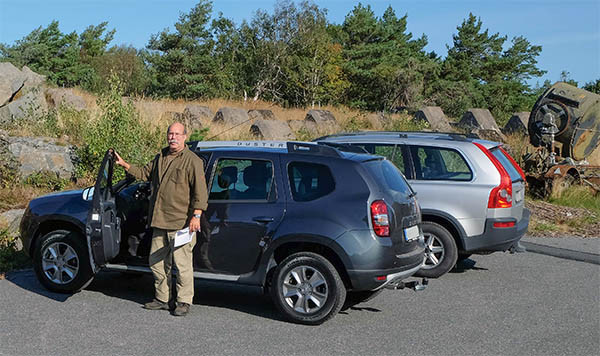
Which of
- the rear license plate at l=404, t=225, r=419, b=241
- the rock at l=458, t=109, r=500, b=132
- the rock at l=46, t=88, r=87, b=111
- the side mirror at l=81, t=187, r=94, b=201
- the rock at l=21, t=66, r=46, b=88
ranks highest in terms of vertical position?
the rock at l=21, t=66, r=46, b=88

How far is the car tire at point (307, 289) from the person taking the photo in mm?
6359

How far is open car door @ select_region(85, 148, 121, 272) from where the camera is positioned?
6.67 meters

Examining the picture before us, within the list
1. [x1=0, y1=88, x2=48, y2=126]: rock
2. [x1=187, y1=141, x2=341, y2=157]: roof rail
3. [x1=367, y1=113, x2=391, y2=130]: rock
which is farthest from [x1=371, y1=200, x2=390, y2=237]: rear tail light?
[x1=367, y1=113, x2=391, y2=130]: rock

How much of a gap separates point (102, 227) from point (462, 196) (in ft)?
14.4

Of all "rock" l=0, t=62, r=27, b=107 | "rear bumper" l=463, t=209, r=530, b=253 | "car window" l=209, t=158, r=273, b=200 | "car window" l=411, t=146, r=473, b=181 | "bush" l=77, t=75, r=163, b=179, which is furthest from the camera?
"rock" l=0, t=62, r=27, b=107

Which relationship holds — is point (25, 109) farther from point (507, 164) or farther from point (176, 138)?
point (507, 164)

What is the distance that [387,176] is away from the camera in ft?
22.4

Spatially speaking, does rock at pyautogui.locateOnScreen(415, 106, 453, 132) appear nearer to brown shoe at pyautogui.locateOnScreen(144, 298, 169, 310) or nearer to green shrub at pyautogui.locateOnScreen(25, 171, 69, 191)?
green shrub at pyautogui.locateOnScreen(25, 171, 69, 191)

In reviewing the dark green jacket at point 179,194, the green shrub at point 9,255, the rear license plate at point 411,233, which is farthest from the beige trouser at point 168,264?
the green shrub at point 9,255

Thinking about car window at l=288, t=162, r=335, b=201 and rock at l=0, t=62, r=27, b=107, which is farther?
rock at l=0, t=62, r=27, b=107

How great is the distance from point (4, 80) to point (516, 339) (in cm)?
1584

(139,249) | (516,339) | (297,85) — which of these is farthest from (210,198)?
(297,85)

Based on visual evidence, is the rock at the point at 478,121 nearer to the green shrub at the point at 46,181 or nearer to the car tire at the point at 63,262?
the green shrub at the point at 46,181

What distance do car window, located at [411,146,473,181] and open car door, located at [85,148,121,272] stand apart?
4.03m
